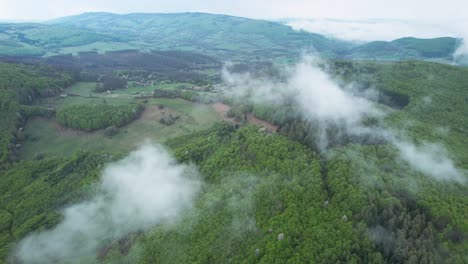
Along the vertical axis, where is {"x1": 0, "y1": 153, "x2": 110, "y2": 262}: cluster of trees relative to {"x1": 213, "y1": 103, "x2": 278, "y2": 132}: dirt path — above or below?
below

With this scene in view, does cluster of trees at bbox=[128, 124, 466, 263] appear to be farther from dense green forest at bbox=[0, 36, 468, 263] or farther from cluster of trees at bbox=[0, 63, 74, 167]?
cluster of trees at bbox=[0, 63, 74, 167]

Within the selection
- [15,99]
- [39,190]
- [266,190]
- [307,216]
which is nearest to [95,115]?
[15,99]

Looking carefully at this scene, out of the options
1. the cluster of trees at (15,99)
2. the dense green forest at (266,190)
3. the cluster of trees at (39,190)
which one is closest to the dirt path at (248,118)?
the dense green forest at (266,190)

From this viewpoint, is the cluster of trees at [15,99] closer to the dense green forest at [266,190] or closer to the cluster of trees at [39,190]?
the dense green forest at [266,190]

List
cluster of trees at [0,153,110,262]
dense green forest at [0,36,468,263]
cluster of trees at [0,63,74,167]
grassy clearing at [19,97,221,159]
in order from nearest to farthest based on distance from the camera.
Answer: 1. dense green forest at [0,36,468,263]
2. cluster of trees at [0,153,110,262]
3. cluster of trees at [0,63,74,167]
4. grassy clearing at [19,97,221,159]

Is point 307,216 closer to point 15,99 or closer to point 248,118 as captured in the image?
point 248,118

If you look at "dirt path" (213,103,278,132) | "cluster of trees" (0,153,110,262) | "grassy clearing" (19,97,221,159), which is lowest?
"cluster of trees" (0,153,110,262)

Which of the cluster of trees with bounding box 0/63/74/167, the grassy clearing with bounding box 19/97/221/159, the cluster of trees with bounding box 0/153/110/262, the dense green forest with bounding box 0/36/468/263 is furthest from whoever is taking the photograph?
the grassy clearing with bounding box 19/97/221/159

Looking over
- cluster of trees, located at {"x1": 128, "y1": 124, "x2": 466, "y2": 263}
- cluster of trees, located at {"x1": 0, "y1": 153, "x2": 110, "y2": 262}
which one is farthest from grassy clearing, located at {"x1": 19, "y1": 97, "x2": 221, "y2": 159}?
cluster of trees, located at {"x1": 128, "y1": 124, "x2": 466, "y2": 263}
